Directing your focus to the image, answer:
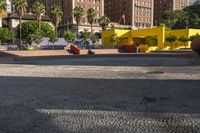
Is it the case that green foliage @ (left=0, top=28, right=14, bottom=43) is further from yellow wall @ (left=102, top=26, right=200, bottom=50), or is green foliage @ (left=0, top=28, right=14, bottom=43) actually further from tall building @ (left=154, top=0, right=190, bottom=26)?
tall building @ (left=154, top=0, right=190, bottom=26)

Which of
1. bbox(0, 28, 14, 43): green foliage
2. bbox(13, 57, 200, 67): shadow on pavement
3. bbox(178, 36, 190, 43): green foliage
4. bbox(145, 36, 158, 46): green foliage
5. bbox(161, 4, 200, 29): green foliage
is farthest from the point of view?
bbox(161, 4, 200, 29): green foliage

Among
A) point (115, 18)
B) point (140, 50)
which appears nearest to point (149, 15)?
point (115, 18)

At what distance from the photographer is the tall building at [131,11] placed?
145 m

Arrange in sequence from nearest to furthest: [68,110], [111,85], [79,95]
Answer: [68,110]
[79,95]
[111,85]

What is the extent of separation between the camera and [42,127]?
646 cm

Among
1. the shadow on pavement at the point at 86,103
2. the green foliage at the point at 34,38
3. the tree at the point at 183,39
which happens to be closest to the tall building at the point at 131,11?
the green foliage at the point at 34,38

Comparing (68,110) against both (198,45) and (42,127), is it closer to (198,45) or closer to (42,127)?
(42,127)

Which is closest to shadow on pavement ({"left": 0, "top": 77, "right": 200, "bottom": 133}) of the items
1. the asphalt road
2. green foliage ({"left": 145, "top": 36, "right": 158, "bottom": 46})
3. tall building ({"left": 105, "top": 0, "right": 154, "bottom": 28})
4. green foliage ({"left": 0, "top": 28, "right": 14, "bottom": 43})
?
the asphalt road

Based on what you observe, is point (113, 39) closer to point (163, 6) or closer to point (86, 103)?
point (86, 103)

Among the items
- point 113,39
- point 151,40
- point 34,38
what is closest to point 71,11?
point 34,38

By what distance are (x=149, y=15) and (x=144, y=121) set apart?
152009 millimetres

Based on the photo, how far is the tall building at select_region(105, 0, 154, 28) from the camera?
14538 centimetres

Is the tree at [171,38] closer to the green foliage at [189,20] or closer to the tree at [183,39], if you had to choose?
the tree at [183,39]

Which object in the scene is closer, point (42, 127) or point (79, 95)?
point (42, 127)
